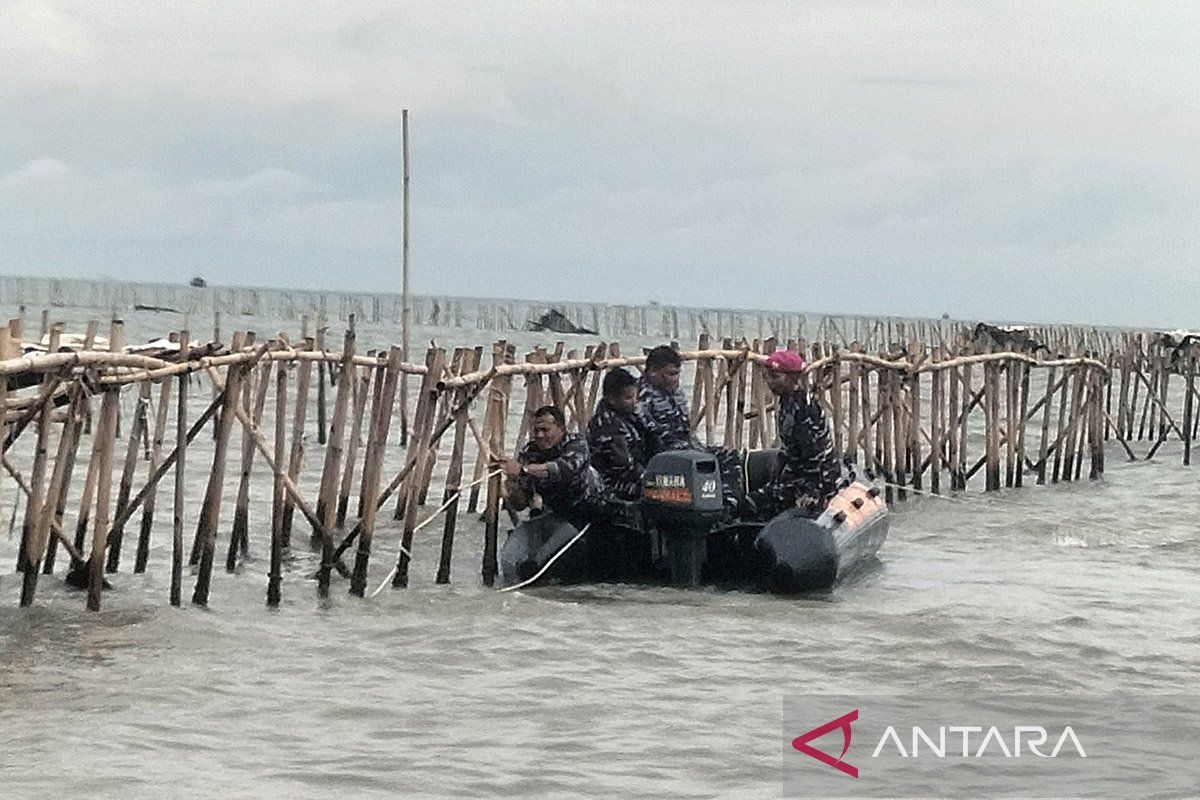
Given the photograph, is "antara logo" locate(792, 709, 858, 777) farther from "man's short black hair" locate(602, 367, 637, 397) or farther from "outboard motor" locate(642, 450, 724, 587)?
"man's short black hair" locate(602, 367, 637, 397)

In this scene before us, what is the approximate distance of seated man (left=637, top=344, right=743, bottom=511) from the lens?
39.0 feet

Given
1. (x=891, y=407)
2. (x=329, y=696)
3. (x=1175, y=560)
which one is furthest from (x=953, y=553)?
(x=329, y=696)

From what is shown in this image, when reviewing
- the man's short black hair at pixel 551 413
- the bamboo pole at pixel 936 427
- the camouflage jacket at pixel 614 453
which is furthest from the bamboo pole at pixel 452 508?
the bamboo pole at pixel 936 427

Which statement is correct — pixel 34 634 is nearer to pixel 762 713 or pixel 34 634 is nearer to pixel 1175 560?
pixel 762 713

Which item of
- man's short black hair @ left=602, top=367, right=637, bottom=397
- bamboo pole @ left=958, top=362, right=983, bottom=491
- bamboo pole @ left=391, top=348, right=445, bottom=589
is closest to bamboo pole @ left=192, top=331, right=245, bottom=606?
bamboo pole @ left=391, top=348, right=445, bottom=589

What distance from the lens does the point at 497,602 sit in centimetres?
1070

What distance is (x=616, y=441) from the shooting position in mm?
11398

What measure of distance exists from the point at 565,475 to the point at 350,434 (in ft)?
18.6

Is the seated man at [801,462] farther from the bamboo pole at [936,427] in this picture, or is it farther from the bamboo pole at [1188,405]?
the bamboo pole at [1188,405]

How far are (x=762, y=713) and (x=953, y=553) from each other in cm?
642

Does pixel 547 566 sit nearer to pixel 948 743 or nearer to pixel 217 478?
pixel 217 478

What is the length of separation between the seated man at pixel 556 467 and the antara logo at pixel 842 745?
3153mm

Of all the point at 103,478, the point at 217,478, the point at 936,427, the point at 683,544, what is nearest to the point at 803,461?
the point at 683,544

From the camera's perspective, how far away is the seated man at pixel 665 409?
11.9 meters
